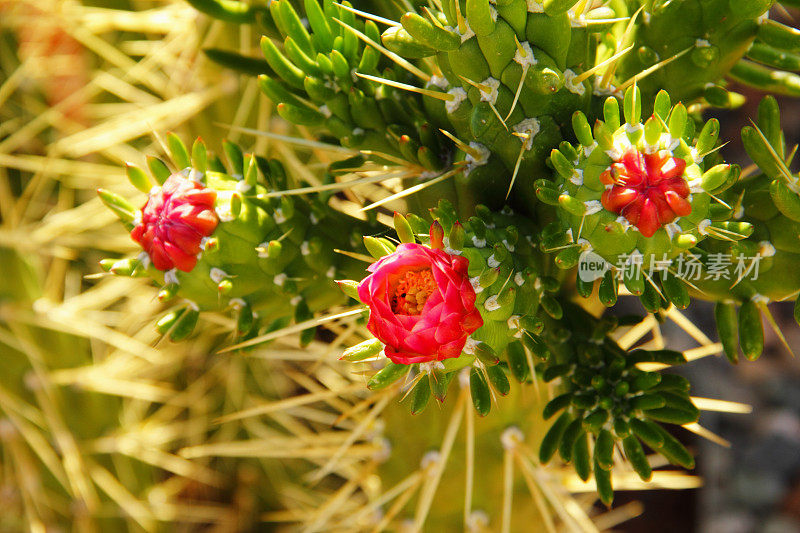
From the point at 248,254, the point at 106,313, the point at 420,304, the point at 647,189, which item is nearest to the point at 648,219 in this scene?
the point at 647,189

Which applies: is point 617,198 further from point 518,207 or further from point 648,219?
A: point 518,207

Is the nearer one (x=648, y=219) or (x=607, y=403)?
(x=648, y=219)

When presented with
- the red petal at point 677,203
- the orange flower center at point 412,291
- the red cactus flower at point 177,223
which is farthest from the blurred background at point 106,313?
the red petal at point 677,203

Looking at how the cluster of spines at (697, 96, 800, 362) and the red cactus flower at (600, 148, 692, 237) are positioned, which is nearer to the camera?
the red cactus flower at (600, 148, 692, 237)

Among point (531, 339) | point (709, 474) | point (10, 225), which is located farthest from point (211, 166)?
point (709, 474)

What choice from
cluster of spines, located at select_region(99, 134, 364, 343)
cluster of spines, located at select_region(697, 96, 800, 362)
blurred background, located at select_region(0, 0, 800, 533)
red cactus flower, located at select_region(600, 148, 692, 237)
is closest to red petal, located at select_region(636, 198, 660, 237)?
red cactus flower, located at select_region(600, 148, 692, 237)

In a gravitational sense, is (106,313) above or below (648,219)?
below

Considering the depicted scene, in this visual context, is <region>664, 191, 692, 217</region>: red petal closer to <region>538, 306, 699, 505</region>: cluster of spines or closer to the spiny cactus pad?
the spiny cactus pad
